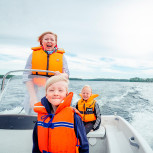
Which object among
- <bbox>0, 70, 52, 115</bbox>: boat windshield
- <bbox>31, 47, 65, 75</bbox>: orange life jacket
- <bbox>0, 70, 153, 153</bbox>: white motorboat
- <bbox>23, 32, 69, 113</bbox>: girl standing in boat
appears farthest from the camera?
<bbox>31, 47, 65, 75</bbox>: orange life jacket

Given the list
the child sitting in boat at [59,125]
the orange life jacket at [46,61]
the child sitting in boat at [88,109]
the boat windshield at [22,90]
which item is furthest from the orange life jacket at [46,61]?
the child sitting in boat at [88,109]

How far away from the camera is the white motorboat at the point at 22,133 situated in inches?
63.2

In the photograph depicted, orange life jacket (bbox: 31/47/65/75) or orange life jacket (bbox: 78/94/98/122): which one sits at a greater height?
orange life jacket (bbox: 31/47/65/75)

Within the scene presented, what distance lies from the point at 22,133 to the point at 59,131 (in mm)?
762

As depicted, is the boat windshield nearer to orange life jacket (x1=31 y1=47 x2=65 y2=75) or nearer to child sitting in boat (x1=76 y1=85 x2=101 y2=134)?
orange life jacket (x1=31 y1=47 x2=65 y2=75)

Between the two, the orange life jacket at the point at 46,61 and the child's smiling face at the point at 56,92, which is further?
the orange life jacket at the point at 46,61

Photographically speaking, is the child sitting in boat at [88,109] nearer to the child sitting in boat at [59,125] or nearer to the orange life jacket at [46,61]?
the orange life jacket at [46,61]

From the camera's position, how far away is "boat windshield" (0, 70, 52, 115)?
6.31ft

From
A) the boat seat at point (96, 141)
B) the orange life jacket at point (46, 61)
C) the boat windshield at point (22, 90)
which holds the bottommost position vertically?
the boat seat at point (96, 141)

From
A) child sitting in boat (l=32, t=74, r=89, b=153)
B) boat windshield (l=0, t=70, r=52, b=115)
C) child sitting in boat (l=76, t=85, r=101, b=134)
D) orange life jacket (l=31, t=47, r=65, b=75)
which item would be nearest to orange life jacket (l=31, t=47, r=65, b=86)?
orange life jacket (l=31, t=47, r=65, b=75)

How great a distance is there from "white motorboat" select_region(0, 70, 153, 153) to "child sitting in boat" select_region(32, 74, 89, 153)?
484 millimetres

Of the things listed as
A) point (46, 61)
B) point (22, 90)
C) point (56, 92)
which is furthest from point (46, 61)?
point (56, 92)

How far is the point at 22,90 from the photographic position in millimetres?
2002

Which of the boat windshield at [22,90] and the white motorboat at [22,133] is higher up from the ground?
the boat windshield at [22,90]
